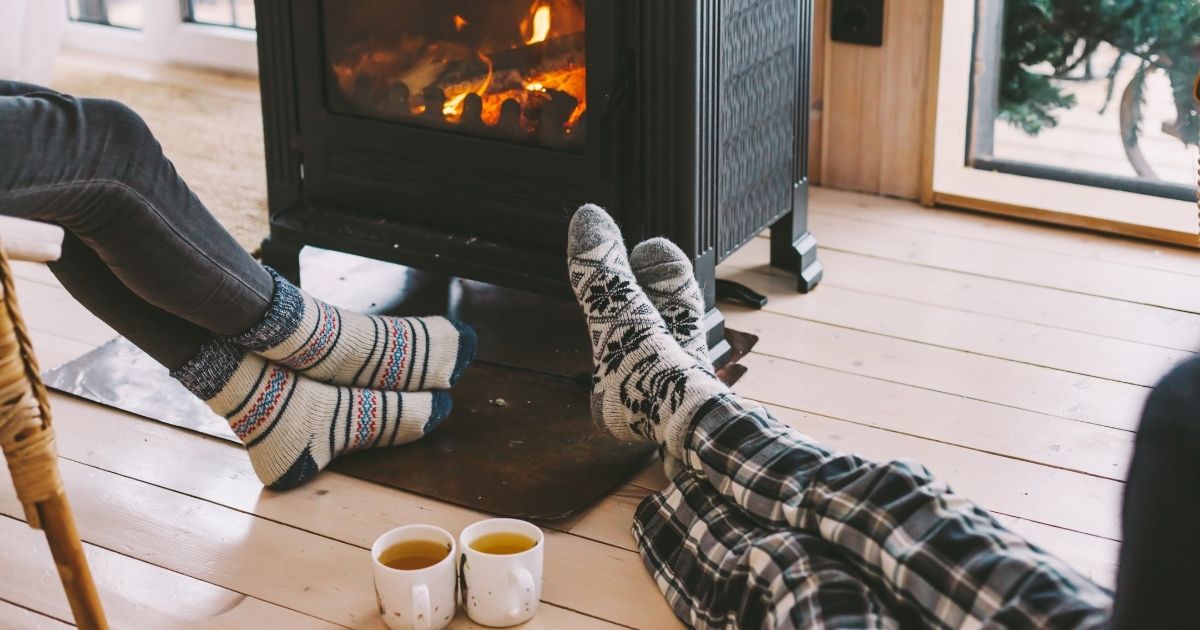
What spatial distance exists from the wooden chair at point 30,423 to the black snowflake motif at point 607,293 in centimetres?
68

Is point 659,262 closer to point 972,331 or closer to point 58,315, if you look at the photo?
point 972,331

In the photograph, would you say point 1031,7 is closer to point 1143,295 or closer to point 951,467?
point 1143,295

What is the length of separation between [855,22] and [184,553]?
148cm

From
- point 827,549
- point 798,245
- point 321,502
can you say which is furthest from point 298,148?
point 827,549

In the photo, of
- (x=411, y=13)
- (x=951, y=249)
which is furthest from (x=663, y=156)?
(x=951, y=249)

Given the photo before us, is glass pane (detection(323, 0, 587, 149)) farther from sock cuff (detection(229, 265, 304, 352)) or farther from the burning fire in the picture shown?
sock cuff (detection(229, 265, 304, 352))

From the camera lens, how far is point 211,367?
1.50 meters

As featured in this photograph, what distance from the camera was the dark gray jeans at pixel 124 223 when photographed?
1278 millimetres

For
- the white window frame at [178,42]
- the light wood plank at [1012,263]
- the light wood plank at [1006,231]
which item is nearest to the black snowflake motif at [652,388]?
the light wood plank at [1012,263]

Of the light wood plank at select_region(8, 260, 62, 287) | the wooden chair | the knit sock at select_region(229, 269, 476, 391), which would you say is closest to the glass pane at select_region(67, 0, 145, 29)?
the light wood plank at select_region(8, 260, 62, 287)

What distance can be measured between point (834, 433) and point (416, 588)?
0.64m

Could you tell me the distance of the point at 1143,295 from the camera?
202 cm

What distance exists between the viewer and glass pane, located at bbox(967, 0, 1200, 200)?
89.0 inches

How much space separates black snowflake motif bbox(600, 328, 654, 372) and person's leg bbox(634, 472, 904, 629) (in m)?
0.17
